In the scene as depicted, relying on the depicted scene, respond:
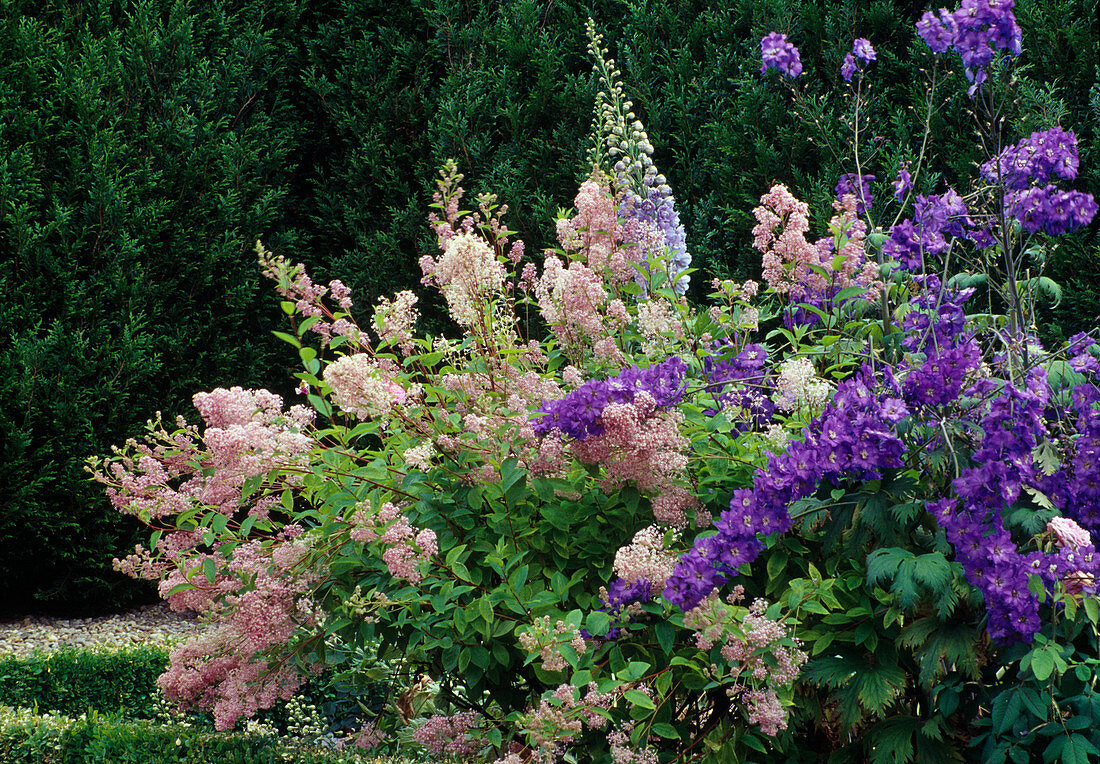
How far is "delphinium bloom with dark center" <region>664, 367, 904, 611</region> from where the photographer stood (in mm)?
2184

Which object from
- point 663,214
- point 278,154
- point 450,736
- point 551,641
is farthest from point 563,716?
point 278,154

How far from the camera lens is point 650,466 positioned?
245 cm

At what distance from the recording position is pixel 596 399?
7.68 feet

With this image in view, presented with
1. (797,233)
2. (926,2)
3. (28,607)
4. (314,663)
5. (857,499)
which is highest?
(926,2)

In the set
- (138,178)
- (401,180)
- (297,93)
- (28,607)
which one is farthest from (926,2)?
(28,607)

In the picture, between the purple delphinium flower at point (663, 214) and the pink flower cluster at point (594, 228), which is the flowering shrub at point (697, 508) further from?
A: the purple delphinium flower at point (663, 214)

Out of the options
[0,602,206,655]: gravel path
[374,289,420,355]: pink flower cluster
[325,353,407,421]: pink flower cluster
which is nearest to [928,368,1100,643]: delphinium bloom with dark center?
[325,353,407,421]: pink flower cluster

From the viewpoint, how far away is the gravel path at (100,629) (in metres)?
5.86

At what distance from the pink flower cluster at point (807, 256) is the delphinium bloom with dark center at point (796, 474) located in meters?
0.67

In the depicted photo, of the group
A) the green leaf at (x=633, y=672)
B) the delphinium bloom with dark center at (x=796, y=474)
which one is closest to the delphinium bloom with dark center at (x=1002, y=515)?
the delphinium bloom with dark center at (x=796, y=474)

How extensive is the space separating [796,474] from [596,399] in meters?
0.50

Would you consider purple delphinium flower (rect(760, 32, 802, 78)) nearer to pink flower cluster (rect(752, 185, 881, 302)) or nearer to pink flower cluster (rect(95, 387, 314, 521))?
pink flower cluster (rect(752, 185, 881, 302))

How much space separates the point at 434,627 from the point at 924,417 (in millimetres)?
1421

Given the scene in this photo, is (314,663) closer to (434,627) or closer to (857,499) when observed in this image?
(434,627)
